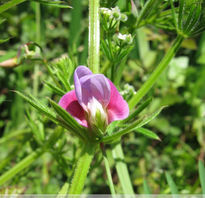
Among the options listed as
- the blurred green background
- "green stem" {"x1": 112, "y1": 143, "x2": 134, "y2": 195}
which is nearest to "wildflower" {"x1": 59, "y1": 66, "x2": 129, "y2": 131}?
"green stem" {"x1": 112, "y1": 143, "x2": 134, "y2": 195}

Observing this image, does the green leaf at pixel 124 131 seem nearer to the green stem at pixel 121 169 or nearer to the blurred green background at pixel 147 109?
the green stem at pixel 121 169

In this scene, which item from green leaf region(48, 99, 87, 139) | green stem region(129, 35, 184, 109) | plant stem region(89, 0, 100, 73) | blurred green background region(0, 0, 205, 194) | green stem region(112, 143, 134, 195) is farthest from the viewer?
blurred green background region(0, 0, 205, 194)

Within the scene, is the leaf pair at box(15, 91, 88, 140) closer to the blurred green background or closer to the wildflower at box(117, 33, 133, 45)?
the wildflower at box(117, 33, 133, 45)

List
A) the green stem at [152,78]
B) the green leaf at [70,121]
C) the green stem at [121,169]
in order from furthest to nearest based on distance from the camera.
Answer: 1. the green stem at [121,169]
2. the green stem at [152,78]
3. the green leaf at [70,121]

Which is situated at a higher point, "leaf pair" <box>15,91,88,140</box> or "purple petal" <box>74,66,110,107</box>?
"purple petal" <box>74,66,110,107</box>

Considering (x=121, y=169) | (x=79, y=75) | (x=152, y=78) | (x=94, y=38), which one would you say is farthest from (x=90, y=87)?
(x=121, y=169)

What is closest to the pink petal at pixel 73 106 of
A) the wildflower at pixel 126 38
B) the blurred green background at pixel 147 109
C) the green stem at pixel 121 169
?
the wildflower at pixel 126 38

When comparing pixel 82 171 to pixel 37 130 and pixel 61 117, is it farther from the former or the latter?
pixel 37 130

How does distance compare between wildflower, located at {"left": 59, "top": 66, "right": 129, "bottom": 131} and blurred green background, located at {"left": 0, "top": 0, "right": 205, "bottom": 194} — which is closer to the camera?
wildflower, located at {"left": 59, "top": 66, "right": 129, "bottom": 131}
